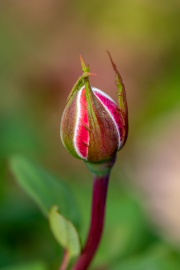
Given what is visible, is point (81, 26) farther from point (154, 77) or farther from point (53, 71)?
point (154, 77)

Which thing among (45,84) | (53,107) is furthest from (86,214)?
(45,84)

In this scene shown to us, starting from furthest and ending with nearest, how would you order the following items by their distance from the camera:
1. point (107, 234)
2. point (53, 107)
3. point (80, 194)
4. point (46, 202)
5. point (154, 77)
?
point (154, 77) < point (53, 107) < point (80, 194) < point (107, 234) < point (46, 202)

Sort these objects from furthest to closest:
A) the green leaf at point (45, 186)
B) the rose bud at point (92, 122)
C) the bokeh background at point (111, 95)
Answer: the bokeh background at point (111, 95) → the green leaf at point (45, 186) → the rose bud at point (92, 122)

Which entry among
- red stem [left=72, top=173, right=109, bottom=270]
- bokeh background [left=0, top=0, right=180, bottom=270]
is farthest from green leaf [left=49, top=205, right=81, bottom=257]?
bokeh background [left=0, top=0, right=180, bottom=270]

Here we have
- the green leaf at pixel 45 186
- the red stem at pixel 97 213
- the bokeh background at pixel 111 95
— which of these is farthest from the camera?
the bokeh background at pixel 111 95

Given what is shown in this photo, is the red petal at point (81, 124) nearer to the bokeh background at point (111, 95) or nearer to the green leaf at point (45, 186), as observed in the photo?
the green leaf at point (45, 186)

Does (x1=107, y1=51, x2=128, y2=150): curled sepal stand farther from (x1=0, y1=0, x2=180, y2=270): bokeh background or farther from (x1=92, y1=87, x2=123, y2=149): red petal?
(x1=0, y1=0, x2=180, y2=270): bokeh background

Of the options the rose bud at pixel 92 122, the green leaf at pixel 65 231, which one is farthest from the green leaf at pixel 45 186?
the rose bud at pixel 92 122

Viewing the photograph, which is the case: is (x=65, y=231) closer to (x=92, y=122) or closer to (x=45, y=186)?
(x=45, y=186)
